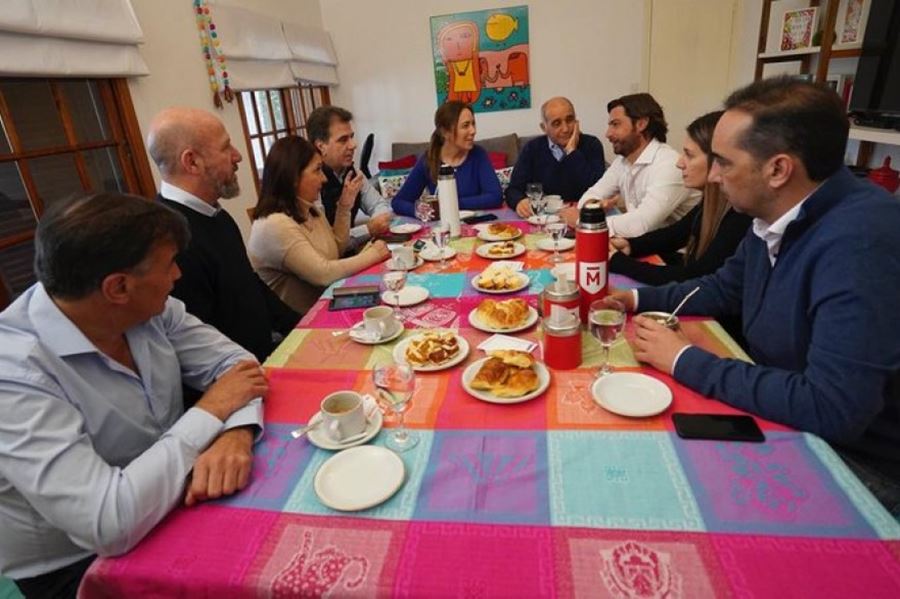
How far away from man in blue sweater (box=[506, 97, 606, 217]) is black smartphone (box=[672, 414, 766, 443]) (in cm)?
239

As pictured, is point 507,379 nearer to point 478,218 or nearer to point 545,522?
point 545,522

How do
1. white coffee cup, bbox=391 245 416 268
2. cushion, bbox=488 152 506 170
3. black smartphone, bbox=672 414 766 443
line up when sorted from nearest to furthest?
black smartphone, bbox=672 414 766 443 → white coffee cup, bbox=391 245 416 268 → cushion, bbox=488 152 506 170

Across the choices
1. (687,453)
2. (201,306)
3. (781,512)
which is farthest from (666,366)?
(201,306)

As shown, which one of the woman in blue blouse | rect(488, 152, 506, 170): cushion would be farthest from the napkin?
rect(488, 152, 506, 170): cushion

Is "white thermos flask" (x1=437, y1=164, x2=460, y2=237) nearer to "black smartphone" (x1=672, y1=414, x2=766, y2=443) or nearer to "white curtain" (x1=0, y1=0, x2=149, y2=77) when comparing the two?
"black smartphone" (x1=672, y1=414, x2=766, y2=443)

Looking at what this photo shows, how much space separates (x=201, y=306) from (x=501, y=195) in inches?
76.5

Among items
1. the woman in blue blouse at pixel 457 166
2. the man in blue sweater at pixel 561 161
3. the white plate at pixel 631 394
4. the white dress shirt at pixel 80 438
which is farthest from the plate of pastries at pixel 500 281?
the man in blue sweater at pixel 561 161

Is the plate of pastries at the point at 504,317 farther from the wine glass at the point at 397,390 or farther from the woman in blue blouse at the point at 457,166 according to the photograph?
the woman in blue blouse at the point at 457,166

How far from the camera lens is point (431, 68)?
17.8 feet

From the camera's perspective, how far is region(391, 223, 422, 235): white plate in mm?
2605

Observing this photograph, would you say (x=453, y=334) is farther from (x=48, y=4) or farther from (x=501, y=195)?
(x=48, y=4)

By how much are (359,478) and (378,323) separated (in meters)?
0.59

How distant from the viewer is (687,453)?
886 mm

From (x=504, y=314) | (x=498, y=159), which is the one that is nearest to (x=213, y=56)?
(x=498, y=159)
